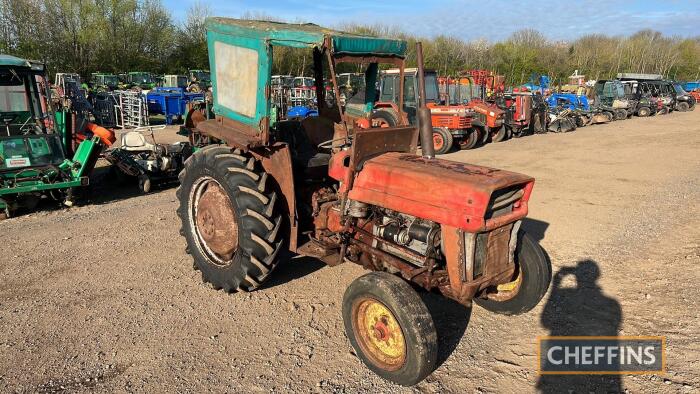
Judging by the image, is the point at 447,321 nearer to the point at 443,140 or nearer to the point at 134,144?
the point at 134,144

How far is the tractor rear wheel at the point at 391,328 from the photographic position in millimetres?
2752

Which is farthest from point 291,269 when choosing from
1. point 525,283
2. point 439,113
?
point 439,113

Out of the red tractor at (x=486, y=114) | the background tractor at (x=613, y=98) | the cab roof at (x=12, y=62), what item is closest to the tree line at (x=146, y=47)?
the red tractor at (x=486, y=114)

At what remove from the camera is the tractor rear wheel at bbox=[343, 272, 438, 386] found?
275cm

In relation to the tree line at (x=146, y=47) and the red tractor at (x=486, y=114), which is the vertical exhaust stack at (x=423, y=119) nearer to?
the red tractor at (x=486, y=114)

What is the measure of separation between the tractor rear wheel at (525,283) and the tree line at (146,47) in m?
15.8

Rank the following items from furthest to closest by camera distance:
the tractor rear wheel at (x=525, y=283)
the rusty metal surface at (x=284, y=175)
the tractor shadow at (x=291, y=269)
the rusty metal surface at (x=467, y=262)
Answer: the tractor shadow at (x=291, y=269) < the rusty metal surface at (x=284, y=175) < the tractor rear wheel at (x=525, y=283) < the rusty metal surface at (x=467, y=262)

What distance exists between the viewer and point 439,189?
3023mm

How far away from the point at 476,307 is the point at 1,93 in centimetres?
755

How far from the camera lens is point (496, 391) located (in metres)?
2.96

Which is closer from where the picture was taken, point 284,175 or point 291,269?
point 284,175

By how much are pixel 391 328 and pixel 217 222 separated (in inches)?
78.1

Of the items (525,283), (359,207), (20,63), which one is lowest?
(525,283)

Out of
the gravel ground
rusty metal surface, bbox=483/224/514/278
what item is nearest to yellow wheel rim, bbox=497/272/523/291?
the gravel ground
